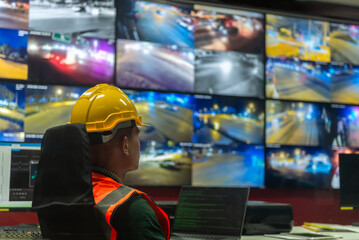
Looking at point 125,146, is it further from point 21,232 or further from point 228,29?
point 228,29

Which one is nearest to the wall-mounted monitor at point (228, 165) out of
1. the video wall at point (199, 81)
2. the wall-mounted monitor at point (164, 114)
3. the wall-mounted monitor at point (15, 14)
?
the video wall at point (199, 81)

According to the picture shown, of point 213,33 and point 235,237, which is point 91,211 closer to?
point 235,237

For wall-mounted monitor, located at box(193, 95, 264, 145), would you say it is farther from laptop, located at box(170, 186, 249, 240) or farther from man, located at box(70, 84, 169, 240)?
man, located at box(70, 84, 169, 240)

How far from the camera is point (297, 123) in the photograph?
3.78 meters

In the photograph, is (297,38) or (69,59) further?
(297,38)

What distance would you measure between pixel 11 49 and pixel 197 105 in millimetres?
1315

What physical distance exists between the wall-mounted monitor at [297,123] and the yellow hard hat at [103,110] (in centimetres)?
239

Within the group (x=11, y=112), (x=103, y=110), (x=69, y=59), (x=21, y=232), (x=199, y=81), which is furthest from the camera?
(x=199, y=81)

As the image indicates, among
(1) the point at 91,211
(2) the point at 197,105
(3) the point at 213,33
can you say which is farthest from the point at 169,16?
(1) the point at 91,211

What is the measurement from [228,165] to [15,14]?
1.79 meters

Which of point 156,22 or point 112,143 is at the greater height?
point 156,22

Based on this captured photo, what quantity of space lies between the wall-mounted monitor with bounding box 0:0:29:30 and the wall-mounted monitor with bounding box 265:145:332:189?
1.95 m

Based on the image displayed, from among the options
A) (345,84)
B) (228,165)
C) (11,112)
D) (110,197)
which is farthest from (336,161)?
(110,197)

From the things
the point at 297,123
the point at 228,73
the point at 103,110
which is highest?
the point at 228,73
